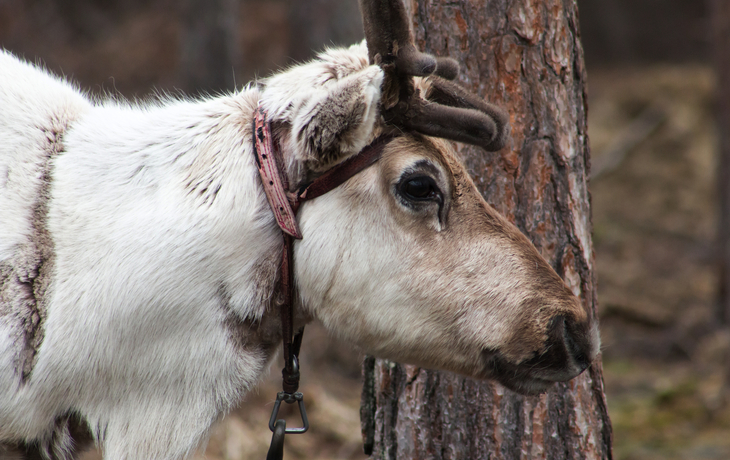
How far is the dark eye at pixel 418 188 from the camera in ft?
7.23

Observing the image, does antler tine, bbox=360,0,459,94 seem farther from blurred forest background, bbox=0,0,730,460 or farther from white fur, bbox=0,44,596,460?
blurred forest background, bbox=0,0,730,460

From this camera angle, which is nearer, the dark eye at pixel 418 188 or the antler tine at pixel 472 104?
the dark eye at pixel 418 188

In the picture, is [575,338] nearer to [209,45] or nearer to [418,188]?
[418,188]

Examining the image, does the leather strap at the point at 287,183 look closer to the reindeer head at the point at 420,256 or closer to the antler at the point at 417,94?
the reindeer head at the point at 420,256

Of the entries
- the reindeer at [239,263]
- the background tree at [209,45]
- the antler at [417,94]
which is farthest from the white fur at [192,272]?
the background tree at [209,45]

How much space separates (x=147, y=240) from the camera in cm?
212

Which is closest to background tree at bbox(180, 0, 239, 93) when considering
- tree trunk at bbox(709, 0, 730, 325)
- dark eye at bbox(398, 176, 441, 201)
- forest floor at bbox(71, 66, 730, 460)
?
forest floor at bbox(71, 66, 730, 460)

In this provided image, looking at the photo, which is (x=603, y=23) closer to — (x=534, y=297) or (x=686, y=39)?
(x=686, y=39)

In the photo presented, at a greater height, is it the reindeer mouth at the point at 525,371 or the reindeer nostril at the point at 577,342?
the reindeer nostril at the point at 577,342

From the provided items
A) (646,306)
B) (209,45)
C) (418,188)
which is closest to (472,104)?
(418,188)

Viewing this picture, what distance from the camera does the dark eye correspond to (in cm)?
221

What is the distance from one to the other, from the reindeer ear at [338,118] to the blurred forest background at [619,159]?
310 centimetres

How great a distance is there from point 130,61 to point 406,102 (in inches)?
494

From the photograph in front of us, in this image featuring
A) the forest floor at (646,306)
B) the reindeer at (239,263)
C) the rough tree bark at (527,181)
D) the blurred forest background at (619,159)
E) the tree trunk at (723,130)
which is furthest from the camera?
the tree trunk at (723,130)
